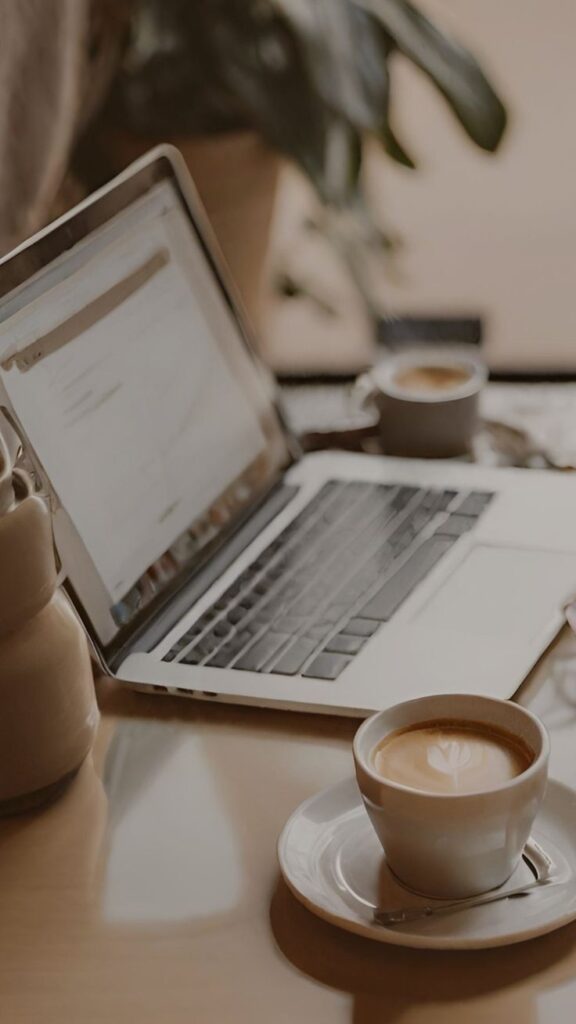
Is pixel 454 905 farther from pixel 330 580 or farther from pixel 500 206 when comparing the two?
pixel 500 206

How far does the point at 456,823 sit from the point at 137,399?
45 centimetres

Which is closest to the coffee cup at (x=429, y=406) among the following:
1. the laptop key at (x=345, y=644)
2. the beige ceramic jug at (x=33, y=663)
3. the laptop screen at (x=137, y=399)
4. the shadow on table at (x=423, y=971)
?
the laptop screen at (x=137, y=399)

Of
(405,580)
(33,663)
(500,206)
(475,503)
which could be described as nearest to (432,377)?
(475,503)

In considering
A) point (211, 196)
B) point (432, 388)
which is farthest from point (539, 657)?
point (211, 196)

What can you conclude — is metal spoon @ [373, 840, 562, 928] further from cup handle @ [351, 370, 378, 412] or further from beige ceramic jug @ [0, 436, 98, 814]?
cup handle @ [351, 370, 378, 412]

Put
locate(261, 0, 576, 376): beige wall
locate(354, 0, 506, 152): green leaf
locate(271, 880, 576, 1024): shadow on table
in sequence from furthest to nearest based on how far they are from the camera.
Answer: locate(261, 0, 576, 376): beige wall, locate(354, 0, 506, 152): green leaf, locate(271, 880, 576, 1024): shadow on table

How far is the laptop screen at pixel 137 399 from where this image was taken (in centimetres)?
85

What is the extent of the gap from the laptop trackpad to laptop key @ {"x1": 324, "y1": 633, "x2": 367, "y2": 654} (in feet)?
0.14

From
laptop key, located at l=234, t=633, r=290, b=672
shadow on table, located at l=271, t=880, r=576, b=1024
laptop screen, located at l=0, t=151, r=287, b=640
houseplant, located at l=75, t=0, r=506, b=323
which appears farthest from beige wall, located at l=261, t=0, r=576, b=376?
shadow on table, located at l=271, t=880, r=576, b=1024

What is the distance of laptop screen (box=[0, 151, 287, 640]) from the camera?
0.85 meters

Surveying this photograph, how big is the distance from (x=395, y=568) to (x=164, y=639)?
6.6 inches

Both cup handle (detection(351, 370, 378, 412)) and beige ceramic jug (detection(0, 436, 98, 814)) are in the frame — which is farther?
cup handle (detection(351, 370, 378, 412))

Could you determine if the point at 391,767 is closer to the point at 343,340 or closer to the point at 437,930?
the point at 437,930

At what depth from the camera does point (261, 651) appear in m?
0.84
